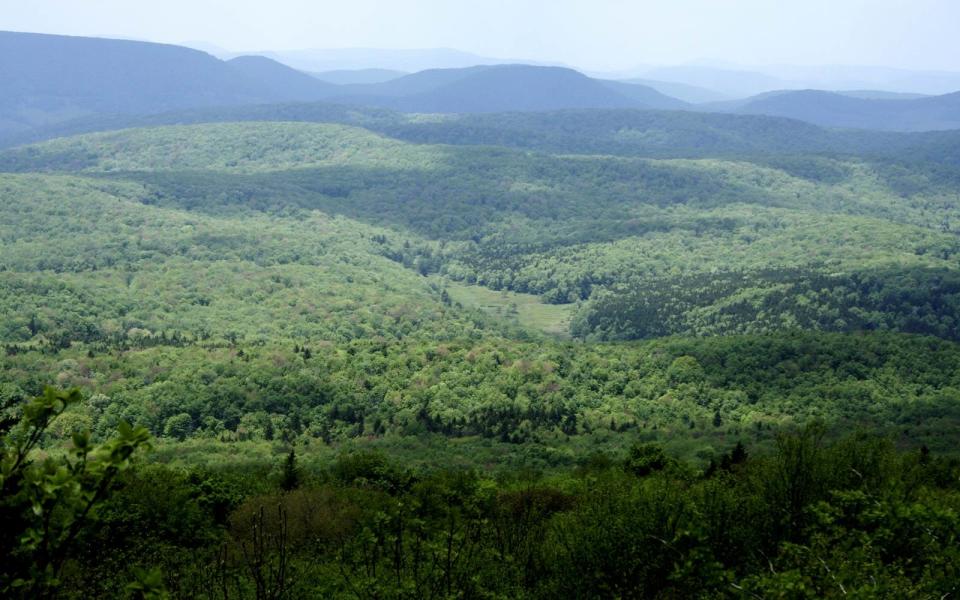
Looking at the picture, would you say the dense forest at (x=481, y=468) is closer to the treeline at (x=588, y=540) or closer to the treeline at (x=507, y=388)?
the treeline at (x=588, y=540)

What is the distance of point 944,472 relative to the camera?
59.8 metres

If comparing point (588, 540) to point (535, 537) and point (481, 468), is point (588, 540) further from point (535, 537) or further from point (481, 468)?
point (481, 468)

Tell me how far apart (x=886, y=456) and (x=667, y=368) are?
12216 cm

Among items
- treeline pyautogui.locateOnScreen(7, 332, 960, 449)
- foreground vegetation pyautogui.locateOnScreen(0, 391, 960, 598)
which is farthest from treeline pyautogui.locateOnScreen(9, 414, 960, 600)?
treeline pyautogui.locateOnScreen(7, 332, 960, 449)

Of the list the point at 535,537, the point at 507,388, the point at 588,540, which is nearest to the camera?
the point at 588,540

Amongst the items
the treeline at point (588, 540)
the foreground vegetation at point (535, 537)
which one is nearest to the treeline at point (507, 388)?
the foreground vegetation at point (535, 537)

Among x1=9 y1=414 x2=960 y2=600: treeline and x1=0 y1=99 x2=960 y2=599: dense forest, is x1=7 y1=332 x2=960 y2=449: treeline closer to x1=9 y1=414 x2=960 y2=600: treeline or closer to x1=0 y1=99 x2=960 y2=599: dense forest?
x1=0 y1=99 x2=960 y2=599: dense forest

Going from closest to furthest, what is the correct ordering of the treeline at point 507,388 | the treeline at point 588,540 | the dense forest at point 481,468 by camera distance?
the dense forest at point 481,468
the treeline at point 588,540
the treeline at point 507,388

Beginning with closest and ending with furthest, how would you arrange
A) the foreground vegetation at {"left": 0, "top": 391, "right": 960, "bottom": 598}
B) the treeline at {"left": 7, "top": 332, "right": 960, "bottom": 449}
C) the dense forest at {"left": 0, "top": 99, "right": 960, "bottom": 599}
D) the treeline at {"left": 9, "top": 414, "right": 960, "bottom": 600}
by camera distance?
the foreground vegetation at {"left": 0, "top": 391, "right": 960, "bottom": 598} < the dense forest at {"left": 0, "top": 99, "right": 960, "bottom": 599} < the treeline at {"left": 9, "top": 414, "right": 960, "bottom": 600} < the treeline at {"left": 7, "top": 332, "right": 960, "bottom": 449}

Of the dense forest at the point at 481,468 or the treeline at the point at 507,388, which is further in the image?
the treeline at the point at 507,388

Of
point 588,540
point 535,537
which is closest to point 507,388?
point 535,537

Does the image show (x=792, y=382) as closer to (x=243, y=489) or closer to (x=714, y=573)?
(x=243, y=489)

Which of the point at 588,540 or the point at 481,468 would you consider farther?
the point at 481,468

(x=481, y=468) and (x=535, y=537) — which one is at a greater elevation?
(x=535, y=537)
